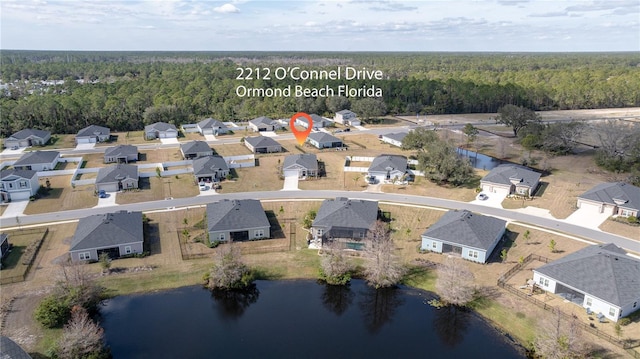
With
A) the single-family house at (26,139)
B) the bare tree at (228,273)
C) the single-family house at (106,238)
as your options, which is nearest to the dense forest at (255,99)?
the single-family house at (26,139)

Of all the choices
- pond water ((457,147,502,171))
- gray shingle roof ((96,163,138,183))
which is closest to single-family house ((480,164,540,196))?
pond water ((457,147,502,171))

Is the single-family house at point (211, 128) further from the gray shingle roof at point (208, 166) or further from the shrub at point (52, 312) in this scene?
the shrub at point (52, 312)

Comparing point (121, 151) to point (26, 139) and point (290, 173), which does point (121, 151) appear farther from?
point (290, 173)

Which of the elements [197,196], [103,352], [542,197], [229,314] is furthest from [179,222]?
[542,197]

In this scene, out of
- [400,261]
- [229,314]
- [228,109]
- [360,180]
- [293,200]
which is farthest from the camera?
[228,109]

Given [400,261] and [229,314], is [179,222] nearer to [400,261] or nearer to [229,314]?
[229,314]
